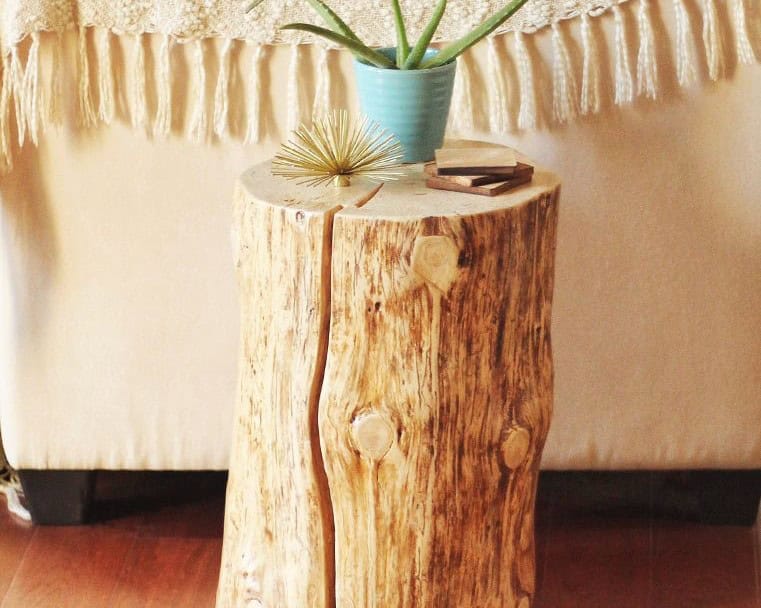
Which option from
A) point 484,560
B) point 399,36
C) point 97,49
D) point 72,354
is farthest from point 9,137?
point 484,560

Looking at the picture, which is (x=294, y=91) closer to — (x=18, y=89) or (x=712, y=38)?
(x=18, y=89)

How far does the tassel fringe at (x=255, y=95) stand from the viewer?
4.10 ft

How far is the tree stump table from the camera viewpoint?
97cm

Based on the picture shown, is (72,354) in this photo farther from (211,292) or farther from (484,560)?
(484,560)

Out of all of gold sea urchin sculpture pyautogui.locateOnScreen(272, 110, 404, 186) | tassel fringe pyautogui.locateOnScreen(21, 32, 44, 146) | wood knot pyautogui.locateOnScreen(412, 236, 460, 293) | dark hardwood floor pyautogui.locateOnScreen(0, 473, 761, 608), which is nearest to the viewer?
wood knot pyautogui.locateOnScreen(412, 236, 460, 293)

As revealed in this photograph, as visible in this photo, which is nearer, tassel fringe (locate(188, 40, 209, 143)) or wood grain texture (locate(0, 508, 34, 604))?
tassel fringe (locate(188, 40, 209, 143))

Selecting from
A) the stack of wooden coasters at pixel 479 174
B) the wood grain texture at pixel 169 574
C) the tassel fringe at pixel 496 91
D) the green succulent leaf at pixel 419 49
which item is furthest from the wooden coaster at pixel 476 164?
the wood grain texture at pixel 169 574

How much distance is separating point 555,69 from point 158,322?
0.57 m

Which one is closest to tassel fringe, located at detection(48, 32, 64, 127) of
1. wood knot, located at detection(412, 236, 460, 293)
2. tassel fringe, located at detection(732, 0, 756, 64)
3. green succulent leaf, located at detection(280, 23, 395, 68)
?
green succulent leaf, located at detection(280, 23, 395, 68)

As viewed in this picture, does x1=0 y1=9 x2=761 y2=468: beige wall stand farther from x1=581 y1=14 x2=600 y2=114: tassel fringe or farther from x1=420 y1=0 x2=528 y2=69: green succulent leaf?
x1=420 y1=0 x2=528 y2=69: green succulent leaf

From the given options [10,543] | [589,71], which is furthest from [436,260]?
[10,543]

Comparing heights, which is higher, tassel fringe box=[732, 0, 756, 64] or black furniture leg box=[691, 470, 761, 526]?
tassel fringe box=[732, 0, 756, 64]

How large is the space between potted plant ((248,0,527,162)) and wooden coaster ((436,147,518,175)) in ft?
0.18

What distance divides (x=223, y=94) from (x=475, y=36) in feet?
1.09
